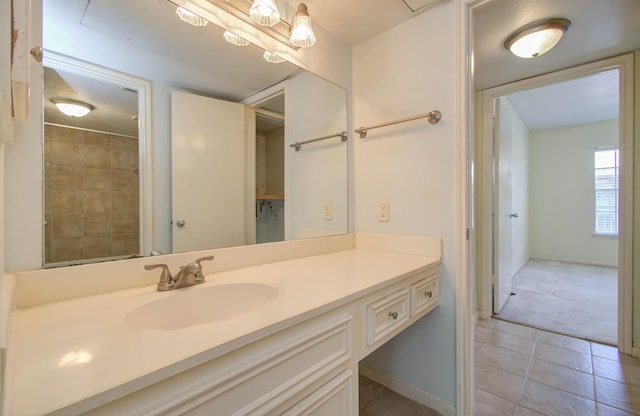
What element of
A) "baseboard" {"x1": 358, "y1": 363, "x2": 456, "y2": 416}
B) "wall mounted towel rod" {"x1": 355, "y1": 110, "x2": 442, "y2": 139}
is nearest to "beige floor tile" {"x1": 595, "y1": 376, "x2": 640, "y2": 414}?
"baseboard" {"x1": 358, "y1": 363, "x2": 456, "y2": 416}

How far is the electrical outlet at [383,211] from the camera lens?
1.57 m

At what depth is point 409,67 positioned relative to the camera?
1.48m

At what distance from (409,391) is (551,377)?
929mm

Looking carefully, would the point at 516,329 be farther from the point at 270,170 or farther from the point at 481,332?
the point at 270,170

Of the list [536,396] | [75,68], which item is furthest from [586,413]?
[75,68]

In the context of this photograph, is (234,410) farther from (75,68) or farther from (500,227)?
(500,227)

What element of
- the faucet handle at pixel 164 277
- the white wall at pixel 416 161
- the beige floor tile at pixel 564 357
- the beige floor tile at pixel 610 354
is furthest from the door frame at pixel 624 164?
the faucet handle at pixel 164 277

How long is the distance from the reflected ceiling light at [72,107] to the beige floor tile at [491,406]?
6.90 feet

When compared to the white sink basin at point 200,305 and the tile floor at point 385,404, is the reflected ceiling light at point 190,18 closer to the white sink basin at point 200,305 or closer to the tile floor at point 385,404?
the white sink basin at point 200,305

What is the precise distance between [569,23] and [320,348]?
2.16 m

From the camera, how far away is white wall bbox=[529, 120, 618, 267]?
14.4ft

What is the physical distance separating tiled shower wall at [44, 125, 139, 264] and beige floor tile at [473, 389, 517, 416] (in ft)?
5.83

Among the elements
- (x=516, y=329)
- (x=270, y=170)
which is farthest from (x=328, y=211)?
(x=516, y=329)

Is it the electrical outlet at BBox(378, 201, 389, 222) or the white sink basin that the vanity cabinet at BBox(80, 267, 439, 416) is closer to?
the white sink basin
